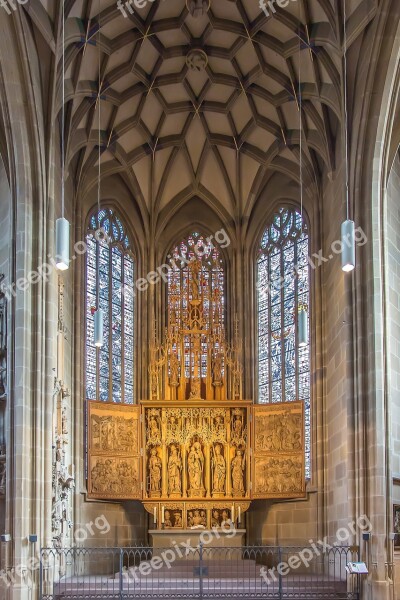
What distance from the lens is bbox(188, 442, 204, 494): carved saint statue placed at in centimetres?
2802

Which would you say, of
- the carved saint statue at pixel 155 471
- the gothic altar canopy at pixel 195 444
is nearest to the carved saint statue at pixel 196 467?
the gothic altar canopy at pixel 195 444

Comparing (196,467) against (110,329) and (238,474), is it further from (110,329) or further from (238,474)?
(110,329)

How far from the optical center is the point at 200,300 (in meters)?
29.9

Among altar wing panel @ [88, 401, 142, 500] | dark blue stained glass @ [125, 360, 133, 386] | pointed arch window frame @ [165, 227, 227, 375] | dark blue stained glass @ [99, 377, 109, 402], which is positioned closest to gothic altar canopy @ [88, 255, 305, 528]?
altar wing panel @ [88, 401, 142, 500]

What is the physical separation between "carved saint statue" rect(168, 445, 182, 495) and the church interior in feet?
0.28

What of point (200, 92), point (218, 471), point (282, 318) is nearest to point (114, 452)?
point (218, 471)

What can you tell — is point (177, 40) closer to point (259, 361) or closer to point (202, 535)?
point (259, 361)

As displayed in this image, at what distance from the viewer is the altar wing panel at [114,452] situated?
1072 inches

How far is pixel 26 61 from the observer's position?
22531 millimetres

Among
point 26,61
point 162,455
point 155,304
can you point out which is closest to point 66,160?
point 26,61

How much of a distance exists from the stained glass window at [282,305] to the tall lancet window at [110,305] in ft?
14.2

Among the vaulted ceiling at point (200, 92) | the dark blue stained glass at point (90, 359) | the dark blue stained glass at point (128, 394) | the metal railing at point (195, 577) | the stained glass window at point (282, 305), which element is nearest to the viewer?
the metal railing at point (195, 577)

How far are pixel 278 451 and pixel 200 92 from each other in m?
11.1

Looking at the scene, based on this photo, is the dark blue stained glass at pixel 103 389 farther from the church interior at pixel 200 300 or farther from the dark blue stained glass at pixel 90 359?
the dark blue stained glass at pixel 90 359
